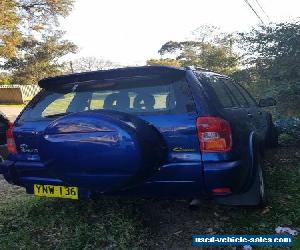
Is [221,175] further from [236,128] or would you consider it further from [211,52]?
[211,52]

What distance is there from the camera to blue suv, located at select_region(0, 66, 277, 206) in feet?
10.6

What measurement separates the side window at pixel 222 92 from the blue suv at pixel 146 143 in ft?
0.63

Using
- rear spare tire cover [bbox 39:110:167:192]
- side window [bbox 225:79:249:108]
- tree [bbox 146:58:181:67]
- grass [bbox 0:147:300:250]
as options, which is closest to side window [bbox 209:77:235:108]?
side window [bbox 225:79:249:108]

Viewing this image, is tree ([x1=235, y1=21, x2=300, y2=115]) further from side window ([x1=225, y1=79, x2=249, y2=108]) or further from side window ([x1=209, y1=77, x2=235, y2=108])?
side window ([x1=209, y1=77, x2=235, y2=108])

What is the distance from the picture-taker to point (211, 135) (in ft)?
10.8

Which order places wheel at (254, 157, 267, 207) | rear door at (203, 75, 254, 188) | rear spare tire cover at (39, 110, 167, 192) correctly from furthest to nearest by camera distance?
wheel at (254, 157, 267, 207) → rear door at (203, 75, 254, 188) → rear spare tire cover at (39, 110, 167, 192)

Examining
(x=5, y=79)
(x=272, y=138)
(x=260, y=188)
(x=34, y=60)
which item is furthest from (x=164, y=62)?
(x=260, y=188)

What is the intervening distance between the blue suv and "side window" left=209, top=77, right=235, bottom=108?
19cm

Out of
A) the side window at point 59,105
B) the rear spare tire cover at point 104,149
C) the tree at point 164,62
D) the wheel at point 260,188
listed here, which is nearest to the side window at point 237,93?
the wheel at point 260,188

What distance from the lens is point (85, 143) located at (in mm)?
3260

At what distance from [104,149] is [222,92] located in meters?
1.62

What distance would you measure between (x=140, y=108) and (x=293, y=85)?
27.6ft

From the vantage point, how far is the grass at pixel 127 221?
148 inches

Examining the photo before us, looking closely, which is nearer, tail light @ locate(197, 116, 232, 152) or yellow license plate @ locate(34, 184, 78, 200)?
tail light @ locate(197, 116, 232, 152)
